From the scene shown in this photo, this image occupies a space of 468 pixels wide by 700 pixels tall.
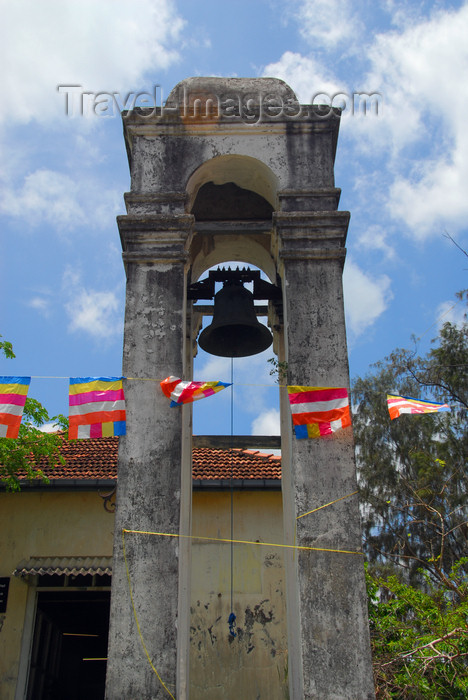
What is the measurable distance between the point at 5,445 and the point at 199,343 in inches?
156

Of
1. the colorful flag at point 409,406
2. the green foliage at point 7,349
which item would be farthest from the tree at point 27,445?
the colorful flag at point 409,406

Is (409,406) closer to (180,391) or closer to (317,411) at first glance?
(317,411)

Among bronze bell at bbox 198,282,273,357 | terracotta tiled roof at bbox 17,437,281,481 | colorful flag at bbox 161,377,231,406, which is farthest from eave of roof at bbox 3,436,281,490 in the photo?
colorful flag at bbox 161,377,231,406

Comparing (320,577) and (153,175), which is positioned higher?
(153,175)

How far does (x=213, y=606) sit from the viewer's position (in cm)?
1088

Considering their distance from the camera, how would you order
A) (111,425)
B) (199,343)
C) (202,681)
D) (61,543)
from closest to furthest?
1. (111,425)
2. (199,343)
3. (202,681)
4. (61,543)

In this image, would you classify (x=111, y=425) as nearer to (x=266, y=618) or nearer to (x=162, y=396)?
(x=162, y=396)

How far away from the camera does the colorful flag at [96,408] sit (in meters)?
4.93

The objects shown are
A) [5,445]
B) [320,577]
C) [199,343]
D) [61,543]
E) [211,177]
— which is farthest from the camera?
[61,543]

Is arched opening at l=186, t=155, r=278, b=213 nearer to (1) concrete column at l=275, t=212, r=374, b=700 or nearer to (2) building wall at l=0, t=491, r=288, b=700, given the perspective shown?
(1) concrete column at l=275, t=212, r=374, b=700

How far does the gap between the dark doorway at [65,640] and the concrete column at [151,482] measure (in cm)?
697

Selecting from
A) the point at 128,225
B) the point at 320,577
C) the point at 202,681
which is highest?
the point at 128,225

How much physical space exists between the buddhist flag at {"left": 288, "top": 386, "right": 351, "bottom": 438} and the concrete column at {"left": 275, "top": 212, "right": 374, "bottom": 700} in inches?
3.3

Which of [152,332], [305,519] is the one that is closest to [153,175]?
[152,332]
